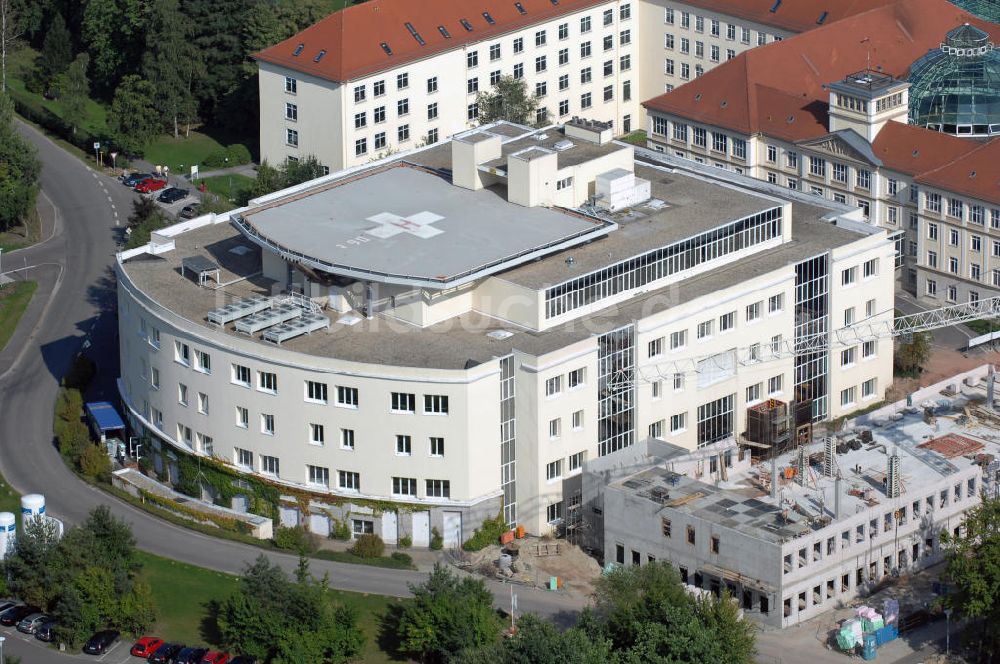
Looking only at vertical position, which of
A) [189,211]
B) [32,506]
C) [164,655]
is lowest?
[164,655]

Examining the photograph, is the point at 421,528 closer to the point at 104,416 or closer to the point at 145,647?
the point at 145,647

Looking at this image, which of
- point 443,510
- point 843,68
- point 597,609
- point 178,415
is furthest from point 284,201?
point 843,68

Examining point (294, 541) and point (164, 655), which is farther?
point (294, 541)

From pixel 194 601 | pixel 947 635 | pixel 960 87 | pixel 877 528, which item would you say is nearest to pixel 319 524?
pixel 194 601

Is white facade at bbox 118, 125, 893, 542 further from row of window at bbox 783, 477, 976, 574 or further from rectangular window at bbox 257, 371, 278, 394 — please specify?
row of window at bbox 783, 477, 976, 574

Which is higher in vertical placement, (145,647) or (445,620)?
(445,620)

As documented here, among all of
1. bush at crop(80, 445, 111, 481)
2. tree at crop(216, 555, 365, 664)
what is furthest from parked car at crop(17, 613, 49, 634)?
bush at crop(80, 445, 111, 481)

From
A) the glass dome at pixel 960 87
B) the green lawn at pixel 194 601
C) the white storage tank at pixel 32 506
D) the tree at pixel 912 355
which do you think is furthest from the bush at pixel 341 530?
the glass dome at pixel 960 87

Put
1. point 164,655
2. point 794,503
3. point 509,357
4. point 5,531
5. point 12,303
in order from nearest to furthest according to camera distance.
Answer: point 164,655 → point 794,503 → point 509,357 → point 5,531 → point 12,303
